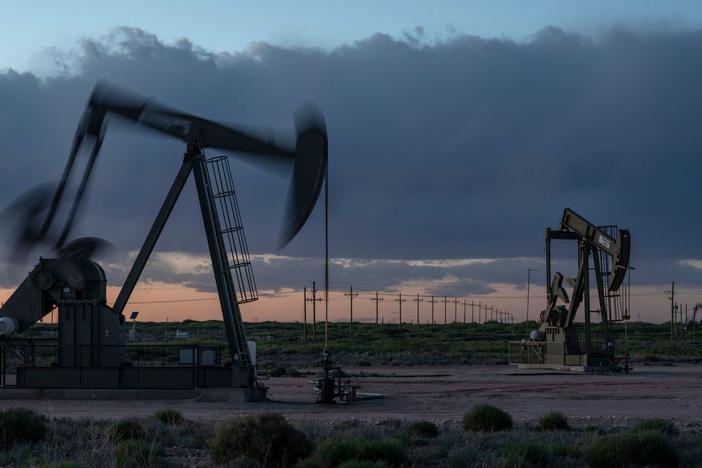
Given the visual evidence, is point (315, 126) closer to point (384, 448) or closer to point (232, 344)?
point (232, 344)

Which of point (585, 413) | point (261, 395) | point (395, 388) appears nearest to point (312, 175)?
point (261, 395)

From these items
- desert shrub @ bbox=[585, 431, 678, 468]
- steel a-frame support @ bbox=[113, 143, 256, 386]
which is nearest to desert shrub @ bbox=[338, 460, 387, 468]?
desert shrub @ bbox=[585, 431, 678, 468]

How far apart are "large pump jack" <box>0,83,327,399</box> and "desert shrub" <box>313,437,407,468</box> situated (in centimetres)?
1010

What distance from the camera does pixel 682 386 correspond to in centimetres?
2989

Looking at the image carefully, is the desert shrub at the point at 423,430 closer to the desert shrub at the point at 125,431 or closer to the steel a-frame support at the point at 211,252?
the desert shrub at the point at 125,431

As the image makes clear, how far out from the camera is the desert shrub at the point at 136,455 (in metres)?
11.5

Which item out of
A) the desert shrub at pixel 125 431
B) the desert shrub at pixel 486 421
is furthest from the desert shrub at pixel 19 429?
the desert shrub at pixel 486 421

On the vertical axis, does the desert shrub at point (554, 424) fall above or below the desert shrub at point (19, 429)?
below

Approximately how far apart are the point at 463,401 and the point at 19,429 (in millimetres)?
12512

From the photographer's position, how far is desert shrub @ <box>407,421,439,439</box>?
14864mm

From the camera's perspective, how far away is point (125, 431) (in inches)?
566

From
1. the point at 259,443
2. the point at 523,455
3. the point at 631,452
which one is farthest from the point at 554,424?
the point at 259,443

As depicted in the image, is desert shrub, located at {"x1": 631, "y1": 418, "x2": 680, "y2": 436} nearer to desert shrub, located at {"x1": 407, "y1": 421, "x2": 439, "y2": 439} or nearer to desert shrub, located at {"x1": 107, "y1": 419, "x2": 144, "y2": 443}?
desert shrub, located at {"x1": 407, "y1": 421, "x2": 439, "y2": 439}

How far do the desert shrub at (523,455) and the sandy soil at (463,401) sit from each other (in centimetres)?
551
